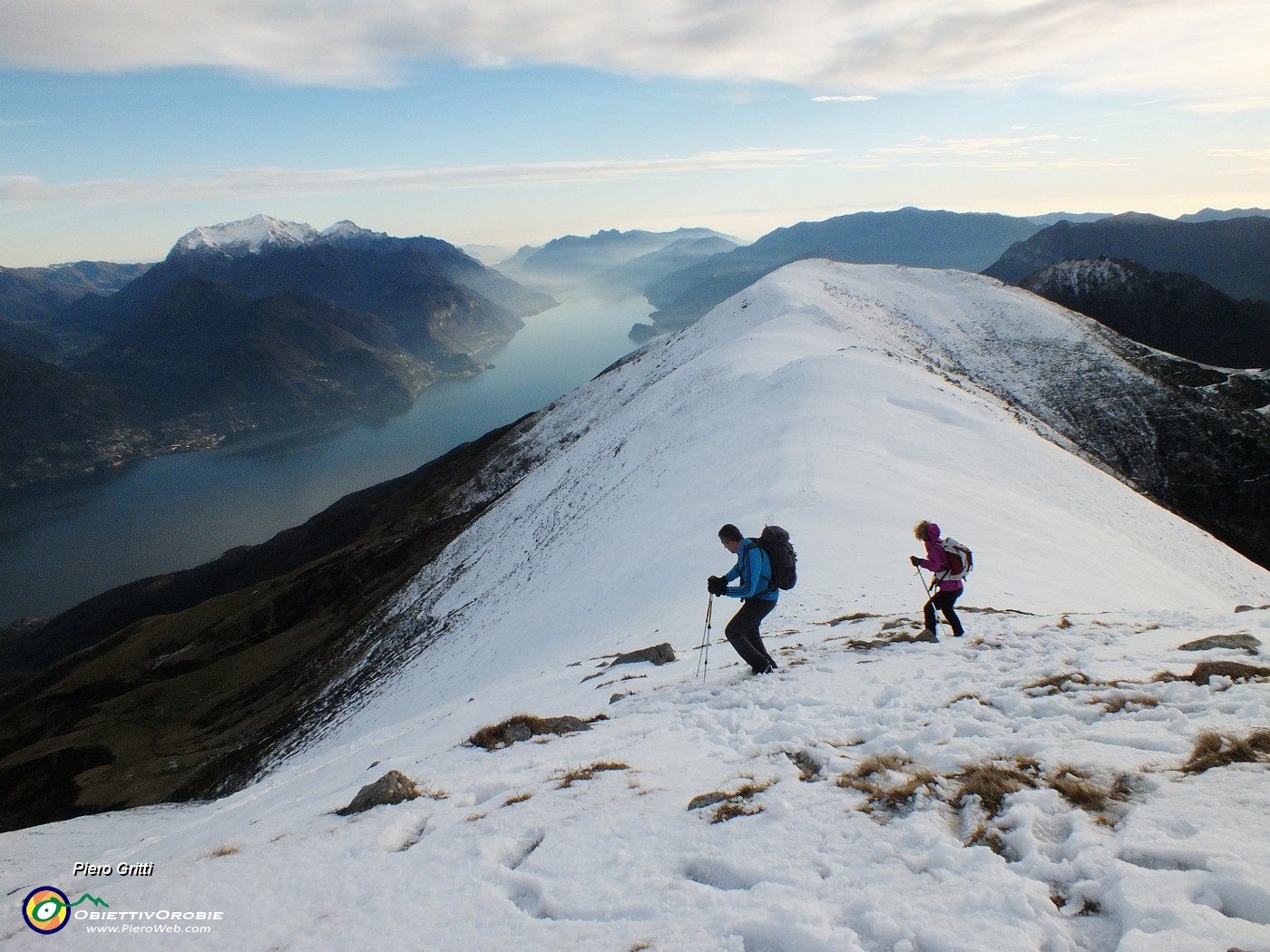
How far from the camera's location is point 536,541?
38.9 metres

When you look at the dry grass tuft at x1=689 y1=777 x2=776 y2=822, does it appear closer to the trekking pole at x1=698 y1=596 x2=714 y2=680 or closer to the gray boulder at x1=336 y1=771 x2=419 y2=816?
A: the gray boulder at x1=336 y1=771 x2=419 y2=816

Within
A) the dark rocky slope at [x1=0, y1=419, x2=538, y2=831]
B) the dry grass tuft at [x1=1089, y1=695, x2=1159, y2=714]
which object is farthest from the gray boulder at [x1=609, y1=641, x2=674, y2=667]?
the dark rocky slope at [x1=0, y1=419, x2=538, y2=831]

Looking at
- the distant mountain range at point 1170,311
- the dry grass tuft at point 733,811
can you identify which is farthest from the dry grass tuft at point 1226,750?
the distant mountain range at point 1170,311

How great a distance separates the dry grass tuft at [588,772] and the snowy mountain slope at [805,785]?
6cm

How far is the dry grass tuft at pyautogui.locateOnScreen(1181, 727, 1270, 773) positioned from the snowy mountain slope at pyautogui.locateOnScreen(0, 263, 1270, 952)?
0.43 feet

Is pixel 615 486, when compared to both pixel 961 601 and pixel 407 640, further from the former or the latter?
pixel 961 601

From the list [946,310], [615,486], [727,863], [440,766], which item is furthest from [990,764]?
[946,310]

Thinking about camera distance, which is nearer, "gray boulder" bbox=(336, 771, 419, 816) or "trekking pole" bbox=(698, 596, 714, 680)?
"gray boulder" bbox=(336, 771, 419, 816)

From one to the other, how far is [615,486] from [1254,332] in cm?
15040

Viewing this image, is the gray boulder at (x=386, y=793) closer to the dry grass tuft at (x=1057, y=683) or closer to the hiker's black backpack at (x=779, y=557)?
the hiker's black backpack at (x=779, y=557)

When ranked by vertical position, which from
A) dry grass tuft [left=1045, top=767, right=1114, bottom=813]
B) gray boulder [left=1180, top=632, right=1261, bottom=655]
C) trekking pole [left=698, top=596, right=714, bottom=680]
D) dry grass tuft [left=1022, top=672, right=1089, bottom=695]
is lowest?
trekking pole [left=698, top=596, right=714, bottom=680]

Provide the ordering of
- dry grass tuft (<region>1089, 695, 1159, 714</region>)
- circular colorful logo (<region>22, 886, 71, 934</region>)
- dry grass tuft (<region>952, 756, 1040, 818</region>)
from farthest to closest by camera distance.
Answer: dry grass tuft (<region>1089, 695, 1159, 714</region>) < circular colorful logo (<region>22, 886, 71, 934</region>) < dry grass tuft (<region>952, 756, 1040, 818</region>)

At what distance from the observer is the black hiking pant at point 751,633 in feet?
31.2

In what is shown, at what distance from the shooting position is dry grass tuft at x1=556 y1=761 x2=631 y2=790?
23.6 ft
